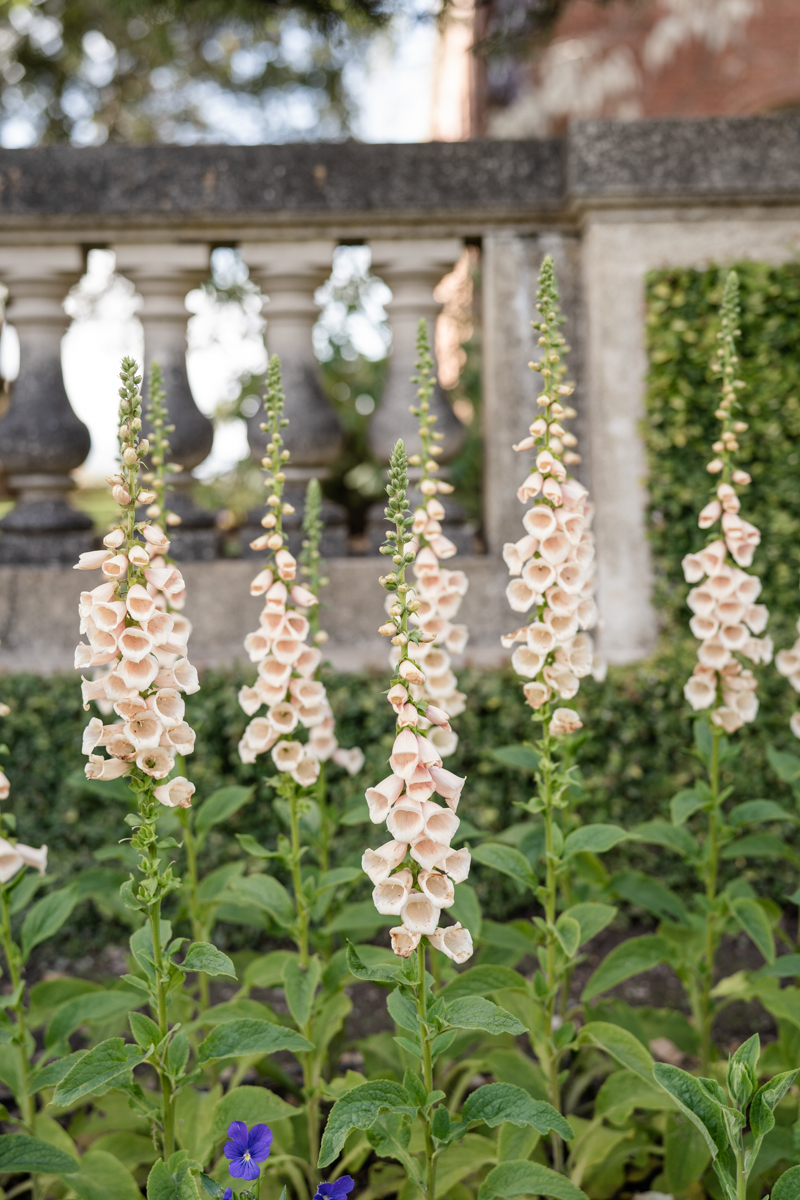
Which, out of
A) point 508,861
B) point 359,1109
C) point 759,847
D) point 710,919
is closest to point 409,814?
point 359,1109

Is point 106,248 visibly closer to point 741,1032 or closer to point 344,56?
point 741,1032

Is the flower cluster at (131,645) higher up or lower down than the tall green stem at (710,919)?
higher up

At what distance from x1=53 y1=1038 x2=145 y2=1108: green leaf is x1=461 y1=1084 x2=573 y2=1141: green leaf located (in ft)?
1.87

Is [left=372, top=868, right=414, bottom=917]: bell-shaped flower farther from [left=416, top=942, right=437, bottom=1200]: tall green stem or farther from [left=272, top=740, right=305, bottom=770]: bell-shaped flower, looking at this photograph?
[left=272, top=740, right=305, bottom=770]: bell-shaped flower

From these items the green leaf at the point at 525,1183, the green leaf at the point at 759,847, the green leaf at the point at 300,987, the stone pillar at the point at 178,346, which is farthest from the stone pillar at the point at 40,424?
the green leaf at the point at 525,1183

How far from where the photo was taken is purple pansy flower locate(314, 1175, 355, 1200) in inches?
61.1

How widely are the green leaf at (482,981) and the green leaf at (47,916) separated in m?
0.84

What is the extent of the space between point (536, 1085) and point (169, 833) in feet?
3.77

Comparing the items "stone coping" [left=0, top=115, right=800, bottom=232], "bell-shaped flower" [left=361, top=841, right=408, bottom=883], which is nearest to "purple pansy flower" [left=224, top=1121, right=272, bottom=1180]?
"bell-shaped flower" [left=361, top=841, right=408, bottom=883]

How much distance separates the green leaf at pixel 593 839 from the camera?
77.4 inches

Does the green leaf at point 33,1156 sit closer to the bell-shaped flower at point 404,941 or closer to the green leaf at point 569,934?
the bell-shaped flower at point 404,941

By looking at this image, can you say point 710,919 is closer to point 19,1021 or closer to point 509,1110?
point 509,1110

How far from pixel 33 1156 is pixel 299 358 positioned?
99.4 inches

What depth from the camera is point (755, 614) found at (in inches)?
91.2
